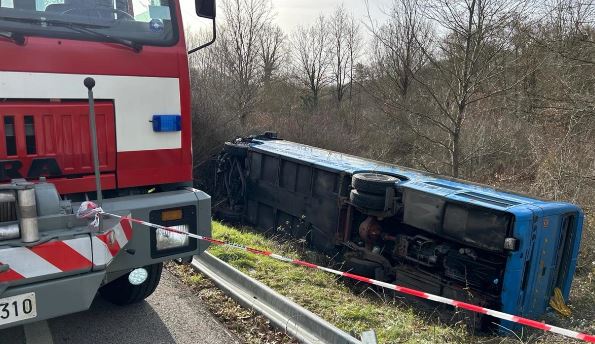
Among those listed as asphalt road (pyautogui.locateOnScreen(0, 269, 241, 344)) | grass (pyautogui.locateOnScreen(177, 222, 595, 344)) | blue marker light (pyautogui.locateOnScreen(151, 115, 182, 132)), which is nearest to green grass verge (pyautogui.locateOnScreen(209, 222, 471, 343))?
grass (pyautogui.locateOnScreen(177, 222, 595, 344))

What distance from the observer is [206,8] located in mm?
3975

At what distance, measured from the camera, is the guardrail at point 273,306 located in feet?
11.6

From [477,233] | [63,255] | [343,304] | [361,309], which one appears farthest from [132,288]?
[477,233]

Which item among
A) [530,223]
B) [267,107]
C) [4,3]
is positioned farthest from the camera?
[267,107]

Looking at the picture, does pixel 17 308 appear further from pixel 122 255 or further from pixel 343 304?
pixel 343 304

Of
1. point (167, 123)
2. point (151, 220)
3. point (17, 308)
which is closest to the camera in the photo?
point (17, 308)

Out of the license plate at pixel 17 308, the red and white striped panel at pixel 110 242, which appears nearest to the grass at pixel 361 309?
the red and white striped panel at pixel 110 242

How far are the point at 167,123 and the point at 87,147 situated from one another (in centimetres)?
62

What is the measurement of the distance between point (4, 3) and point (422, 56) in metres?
7.38

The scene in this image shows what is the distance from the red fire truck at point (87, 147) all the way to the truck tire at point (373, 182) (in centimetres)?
255

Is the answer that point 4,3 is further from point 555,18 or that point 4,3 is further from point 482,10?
point 555,18

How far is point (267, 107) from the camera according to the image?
73.2ft

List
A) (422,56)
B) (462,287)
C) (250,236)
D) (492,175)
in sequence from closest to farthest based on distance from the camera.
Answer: (462,287), (250,236), (422,56), (492,175)

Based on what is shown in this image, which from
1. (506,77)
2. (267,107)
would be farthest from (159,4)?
(267,107)
